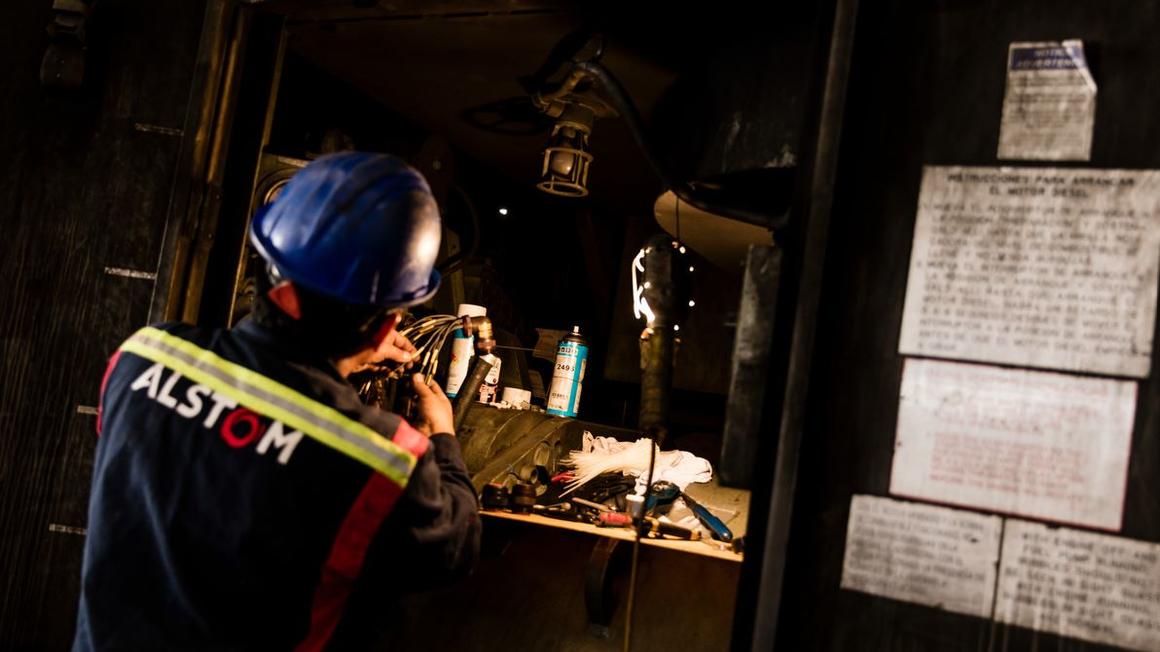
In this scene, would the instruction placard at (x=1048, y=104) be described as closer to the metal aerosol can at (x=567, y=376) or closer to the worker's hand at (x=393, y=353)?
the worker's hand at (x=393, y=353)

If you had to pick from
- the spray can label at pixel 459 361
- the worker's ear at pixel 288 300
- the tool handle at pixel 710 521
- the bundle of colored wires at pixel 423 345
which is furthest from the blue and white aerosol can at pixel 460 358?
the worker's ear at pixel 288 300

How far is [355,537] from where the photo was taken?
1.47m

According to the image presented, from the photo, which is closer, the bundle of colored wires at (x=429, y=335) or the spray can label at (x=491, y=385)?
the bundle of colored wires at (x=429, y=335)

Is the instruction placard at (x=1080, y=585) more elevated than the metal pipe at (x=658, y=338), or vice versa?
the metal pipe at (x=658, y=338)

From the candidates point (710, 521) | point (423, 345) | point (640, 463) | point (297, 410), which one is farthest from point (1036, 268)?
point (423, 345)

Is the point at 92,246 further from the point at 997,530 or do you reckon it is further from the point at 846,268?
the point at 997,530

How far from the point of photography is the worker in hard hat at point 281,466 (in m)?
1.40

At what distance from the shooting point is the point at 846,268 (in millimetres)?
1587

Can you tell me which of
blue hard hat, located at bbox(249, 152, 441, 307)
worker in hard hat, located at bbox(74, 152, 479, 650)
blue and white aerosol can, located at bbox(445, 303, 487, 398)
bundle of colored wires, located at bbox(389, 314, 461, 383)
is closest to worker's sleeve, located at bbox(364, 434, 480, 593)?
worker in hard hat, located at bbox(74, 152, 479, 650)

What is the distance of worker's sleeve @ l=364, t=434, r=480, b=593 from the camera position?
1.50 meters

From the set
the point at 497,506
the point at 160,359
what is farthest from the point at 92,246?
the point at 497,506

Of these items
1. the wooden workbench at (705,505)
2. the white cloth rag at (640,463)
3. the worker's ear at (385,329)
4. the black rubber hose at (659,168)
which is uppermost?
the black rubber hose at (659,168)

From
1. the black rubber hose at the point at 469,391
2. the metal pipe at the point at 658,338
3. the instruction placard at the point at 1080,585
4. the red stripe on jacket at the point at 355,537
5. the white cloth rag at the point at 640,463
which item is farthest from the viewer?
the white cloth rag at the point at 640,463

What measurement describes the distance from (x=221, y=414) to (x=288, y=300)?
0.24 metres
